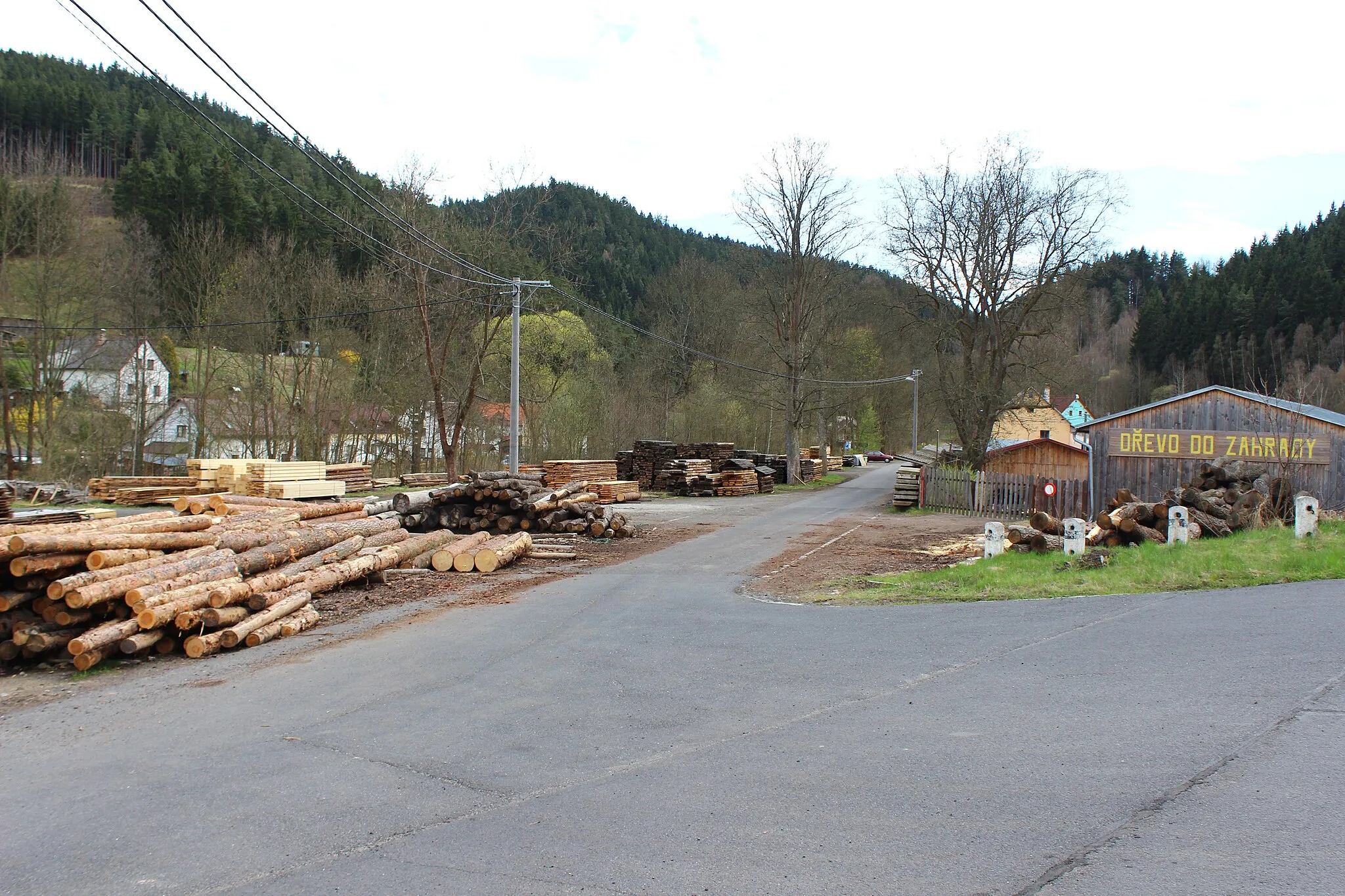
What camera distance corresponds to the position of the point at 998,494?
31312 mm

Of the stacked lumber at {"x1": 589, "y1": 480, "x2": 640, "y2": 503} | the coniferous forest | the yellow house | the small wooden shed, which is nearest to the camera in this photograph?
the coniferous forest

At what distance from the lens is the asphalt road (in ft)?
14.0

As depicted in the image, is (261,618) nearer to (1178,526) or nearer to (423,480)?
(1178,526)

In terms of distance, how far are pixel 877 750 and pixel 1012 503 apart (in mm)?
27245

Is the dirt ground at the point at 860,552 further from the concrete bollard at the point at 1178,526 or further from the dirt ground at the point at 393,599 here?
the concrete bollard at the point at 1178,526

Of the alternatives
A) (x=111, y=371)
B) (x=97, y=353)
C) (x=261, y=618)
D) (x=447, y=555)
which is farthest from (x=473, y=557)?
(x=97, y=353)

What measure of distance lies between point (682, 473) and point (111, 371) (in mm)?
22754

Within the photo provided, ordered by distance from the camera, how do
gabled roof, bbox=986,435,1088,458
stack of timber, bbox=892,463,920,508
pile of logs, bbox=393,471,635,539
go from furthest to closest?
gabled roof, bbox=986,435,1088,458 < stack of timber, bbox=892,463,920,508 < pile of logs, bbox=393,471,635,539

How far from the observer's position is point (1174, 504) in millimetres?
15555

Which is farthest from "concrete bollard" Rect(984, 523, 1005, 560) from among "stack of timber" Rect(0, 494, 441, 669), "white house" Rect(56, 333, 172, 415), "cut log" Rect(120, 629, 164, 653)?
"white house" Rect(56, 333, 172, 415)

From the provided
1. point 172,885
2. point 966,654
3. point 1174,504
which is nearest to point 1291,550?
point 1174,504

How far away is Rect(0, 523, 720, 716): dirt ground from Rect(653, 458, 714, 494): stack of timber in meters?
15.5

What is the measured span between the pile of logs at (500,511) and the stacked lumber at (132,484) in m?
8.70

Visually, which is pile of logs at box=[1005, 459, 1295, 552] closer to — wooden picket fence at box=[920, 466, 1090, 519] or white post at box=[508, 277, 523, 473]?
wooden picket fence at box=[920, 466, 1090, 519]
